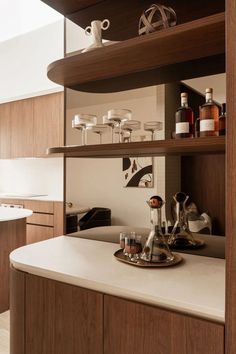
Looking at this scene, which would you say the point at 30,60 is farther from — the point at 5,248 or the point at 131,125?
the point at 131,125

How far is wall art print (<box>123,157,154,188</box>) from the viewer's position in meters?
1.57

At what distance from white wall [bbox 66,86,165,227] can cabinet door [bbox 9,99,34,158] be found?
2.86m

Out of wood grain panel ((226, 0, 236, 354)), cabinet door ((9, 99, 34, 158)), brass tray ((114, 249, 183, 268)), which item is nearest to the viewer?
wood grain panel ((226, 0, 236, 354))

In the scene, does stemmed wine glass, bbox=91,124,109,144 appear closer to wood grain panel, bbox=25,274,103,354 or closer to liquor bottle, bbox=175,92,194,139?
liquor bottle, bbox=175,92,194,139

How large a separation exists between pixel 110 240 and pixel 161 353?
0.82 metres

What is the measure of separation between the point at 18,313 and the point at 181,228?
85cm

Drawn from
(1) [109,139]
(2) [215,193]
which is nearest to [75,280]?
(2) [215,193]

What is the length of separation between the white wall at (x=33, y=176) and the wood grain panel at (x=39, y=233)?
570 millimetres

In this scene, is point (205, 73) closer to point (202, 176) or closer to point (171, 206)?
point (202, 176)

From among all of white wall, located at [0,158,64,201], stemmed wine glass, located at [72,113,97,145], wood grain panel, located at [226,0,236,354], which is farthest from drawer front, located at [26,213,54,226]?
wood grain panel, located at [226,0,236,354]

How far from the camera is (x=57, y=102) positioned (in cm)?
422

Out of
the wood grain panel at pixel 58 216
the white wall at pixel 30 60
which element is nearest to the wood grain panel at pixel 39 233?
the wood grain panel at pixel 58 216

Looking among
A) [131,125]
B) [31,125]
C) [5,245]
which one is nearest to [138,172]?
[131,125]

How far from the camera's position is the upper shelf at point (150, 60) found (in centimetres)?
106
